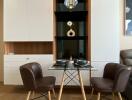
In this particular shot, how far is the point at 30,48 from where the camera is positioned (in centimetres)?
482

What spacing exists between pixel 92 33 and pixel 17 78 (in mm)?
1921

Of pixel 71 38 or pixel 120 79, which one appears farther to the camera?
pixel 71 38

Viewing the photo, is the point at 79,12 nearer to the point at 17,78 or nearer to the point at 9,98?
the point at 17,78

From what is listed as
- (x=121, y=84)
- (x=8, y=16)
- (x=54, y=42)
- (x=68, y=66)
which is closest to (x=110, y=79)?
(x=121, y=84)

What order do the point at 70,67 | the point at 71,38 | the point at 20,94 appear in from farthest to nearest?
the point at 71,38
the point at 20,94
the point at 70,67

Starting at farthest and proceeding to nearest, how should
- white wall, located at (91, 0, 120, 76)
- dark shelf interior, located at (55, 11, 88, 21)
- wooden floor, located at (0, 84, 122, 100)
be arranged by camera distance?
1. dark shelf interior, located at (55, 11, 88, 21)
2. white wall, located at (91, 0, 120, 76)
3. wooden floor, located at (0, 84, 122, 100)

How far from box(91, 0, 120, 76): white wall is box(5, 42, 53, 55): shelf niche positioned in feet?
3.59

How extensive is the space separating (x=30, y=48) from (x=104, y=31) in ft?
5.98

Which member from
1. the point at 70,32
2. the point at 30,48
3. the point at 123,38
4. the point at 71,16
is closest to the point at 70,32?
the point at 70,32

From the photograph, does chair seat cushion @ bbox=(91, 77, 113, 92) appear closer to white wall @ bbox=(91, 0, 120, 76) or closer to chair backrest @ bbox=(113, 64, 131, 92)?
chair backrest @ bbox=(113, 64, 131, 92)

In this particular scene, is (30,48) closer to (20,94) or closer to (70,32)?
(70,32)

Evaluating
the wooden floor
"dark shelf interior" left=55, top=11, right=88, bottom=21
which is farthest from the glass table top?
"dark shelf interior" left=55, top=11, right=88, bottom=21

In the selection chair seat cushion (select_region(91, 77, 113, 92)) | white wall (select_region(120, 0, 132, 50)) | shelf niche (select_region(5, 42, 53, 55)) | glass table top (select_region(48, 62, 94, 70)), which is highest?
white wall (select_region(120, 0, 132, 50))

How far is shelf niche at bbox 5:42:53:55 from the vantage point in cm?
473
